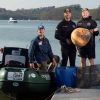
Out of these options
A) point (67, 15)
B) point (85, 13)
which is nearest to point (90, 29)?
point (85, 13)

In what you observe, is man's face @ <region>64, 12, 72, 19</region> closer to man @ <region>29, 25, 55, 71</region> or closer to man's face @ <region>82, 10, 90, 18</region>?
man's face @ <region>82, 10, 90, 18</region>

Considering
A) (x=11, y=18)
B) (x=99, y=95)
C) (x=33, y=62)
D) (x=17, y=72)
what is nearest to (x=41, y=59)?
(x=33, y=62)

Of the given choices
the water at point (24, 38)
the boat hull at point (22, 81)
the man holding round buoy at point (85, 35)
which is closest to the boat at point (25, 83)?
the boat hull at point (22, 81)

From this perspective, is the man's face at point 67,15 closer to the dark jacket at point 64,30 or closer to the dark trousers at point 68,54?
the dark jacket at point 64,30

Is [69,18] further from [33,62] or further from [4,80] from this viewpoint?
[4,80]

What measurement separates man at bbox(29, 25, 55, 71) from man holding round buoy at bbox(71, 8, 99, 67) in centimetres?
82

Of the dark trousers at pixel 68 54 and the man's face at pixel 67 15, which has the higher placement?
the man's face at pixel 67 15

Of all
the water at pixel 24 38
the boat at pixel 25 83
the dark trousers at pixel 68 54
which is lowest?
the water at pixel 24 38

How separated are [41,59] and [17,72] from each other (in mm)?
824

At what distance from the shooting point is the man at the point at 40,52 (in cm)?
1010

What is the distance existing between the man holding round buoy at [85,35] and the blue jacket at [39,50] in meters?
0.80

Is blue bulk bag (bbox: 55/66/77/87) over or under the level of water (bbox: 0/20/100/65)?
over

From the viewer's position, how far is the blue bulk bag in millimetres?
10078

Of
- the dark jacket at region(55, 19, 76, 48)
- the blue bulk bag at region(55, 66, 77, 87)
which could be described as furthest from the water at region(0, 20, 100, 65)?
the blue bulk bag at region(55, 66, 77, 87)
